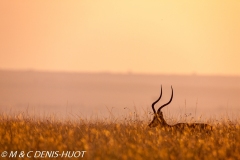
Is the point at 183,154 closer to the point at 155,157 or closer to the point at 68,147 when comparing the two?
the point at 155,157

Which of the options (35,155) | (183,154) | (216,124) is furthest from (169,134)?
(35,155)

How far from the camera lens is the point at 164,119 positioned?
14133 millimetres

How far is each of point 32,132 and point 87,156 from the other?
305cm

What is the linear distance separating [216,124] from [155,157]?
5.16m

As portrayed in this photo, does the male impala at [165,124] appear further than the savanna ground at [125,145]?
Yes

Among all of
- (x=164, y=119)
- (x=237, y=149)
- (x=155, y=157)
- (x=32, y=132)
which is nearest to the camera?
(x=155, y=157)

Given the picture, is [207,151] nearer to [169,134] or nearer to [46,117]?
[169,134]

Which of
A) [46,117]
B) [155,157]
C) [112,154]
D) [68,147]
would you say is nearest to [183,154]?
[155,157]

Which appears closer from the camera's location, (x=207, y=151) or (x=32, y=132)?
(x=207, y=151)

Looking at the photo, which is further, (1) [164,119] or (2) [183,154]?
(1) [164,119]

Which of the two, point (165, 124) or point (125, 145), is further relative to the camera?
point (165, 124)

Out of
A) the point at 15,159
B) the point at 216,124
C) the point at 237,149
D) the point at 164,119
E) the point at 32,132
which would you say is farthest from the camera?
the point at 164,119

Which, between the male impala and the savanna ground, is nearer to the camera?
the savanna ground

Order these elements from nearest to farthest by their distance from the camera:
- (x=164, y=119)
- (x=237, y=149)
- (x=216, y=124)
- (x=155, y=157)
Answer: (x=155, y=157)
(x=237, y=149)
(x=216, y=124)
(x=164, y=119)
